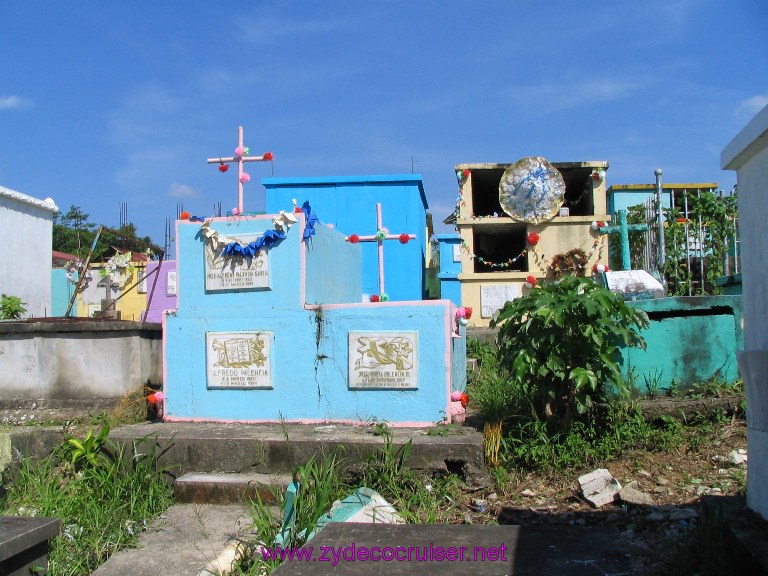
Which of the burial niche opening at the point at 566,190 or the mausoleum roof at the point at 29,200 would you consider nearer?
the burial niche opening at the point at 566,190

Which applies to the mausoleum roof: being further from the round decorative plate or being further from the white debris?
the white debris

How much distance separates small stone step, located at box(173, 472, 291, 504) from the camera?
5930mm

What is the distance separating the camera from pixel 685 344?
6.58 metres

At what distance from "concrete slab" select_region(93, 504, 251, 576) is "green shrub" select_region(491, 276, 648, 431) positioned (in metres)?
2.64

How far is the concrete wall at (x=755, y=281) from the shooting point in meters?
2.91

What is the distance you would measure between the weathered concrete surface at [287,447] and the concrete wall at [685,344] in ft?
5.90

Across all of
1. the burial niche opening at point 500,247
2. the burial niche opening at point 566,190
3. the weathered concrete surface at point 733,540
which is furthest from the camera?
the burial niche opening at point 500,247

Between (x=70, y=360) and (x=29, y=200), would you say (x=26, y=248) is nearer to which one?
(x=29, y=200)

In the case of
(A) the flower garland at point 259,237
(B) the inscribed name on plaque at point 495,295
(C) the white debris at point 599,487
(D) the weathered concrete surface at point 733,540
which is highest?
(A) the flower garland at point 259,237

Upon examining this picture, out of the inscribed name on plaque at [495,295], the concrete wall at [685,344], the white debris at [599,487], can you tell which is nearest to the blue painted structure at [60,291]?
the inscribed name on plaque at [495,295]

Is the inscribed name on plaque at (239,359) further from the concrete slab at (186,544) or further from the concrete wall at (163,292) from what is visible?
the concrete wall at (163,292)

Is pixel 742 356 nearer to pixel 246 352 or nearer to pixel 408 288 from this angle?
pixel 246 352

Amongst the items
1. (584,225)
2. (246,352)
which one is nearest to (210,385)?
(246,352)

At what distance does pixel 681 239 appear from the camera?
1070 cm
